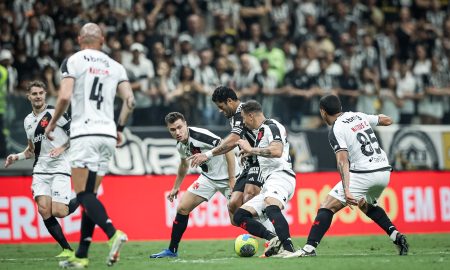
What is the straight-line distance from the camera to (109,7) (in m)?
22.4

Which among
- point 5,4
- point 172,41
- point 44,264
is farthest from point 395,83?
point 44,264

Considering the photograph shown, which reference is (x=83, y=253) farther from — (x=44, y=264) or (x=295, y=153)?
(x=295, y=153)

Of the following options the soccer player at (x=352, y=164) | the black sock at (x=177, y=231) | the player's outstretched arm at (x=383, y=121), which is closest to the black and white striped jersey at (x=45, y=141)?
the black sock at (x=177, y=231)

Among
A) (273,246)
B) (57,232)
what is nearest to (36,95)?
(57,232)

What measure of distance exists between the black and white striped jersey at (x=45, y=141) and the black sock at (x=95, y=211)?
3094 millimetres

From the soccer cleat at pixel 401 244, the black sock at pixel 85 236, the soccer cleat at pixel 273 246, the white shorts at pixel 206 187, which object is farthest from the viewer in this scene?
the white shorts at pixel 206 187

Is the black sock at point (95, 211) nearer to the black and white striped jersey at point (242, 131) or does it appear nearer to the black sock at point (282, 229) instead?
the black sock at point (282, 229)

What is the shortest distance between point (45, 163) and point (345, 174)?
4.83 m

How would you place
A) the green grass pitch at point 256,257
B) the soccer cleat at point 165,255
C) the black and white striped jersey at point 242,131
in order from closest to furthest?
1. the green grass pitch at point 256,257
2. the black and white striped jersey at point 242,131
3. the soccer cleat at point 165,255

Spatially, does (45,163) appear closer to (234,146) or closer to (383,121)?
(234,146)

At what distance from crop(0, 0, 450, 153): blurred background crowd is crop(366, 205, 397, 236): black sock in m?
7.69

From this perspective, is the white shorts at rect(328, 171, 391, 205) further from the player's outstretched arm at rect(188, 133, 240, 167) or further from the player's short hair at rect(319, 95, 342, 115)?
the player's outstretched arm at rect(188, 133, 240, 167)

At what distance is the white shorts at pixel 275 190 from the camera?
1259 centimetres

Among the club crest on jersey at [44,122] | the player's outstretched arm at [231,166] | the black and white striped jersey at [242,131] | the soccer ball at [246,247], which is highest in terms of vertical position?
the club crest on jersey at [44,122]
